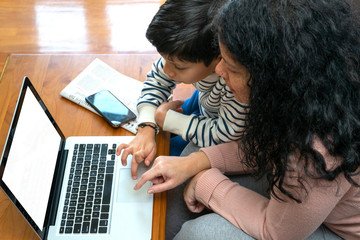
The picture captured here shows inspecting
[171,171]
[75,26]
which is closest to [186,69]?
[171,171]

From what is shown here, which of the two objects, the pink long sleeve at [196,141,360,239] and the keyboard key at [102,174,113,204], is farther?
the keyboard key at [102,174,113,204]

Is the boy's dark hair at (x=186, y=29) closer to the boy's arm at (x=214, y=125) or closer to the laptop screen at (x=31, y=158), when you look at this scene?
the boy's arm at (x=214, y=125)

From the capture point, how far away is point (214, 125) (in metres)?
1.03

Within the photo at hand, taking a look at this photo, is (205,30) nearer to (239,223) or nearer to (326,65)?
(326,65)

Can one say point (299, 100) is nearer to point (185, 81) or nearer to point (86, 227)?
point (185, 81)

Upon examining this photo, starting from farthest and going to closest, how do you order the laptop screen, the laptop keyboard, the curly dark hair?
the laptop keyboard, the laptop screen, the curly dark hair

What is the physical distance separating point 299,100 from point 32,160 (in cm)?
56

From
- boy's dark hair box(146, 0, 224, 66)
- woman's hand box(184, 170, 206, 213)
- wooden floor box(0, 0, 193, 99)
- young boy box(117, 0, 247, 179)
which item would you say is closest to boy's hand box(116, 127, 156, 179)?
young boy box(117, 0, 247, 179)

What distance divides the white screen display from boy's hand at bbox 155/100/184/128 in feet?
0.93

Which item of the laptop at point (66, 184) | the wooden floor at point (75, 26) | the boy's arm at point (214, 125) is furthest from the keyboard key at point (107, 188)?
the wooden floor at point (75, 26)

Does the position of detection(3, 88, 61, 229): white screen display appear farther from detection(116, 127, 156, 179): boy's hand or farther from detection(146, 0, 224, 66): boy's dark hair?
detection(146, 0, 224, 66): boy's dark hair

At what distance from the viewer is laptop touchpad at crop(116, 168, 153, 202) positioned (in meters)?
0.89

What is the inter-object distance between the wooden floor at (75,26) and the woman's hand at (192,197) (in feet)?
3.36

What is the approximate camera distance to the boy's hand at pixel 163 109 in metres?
1.05
